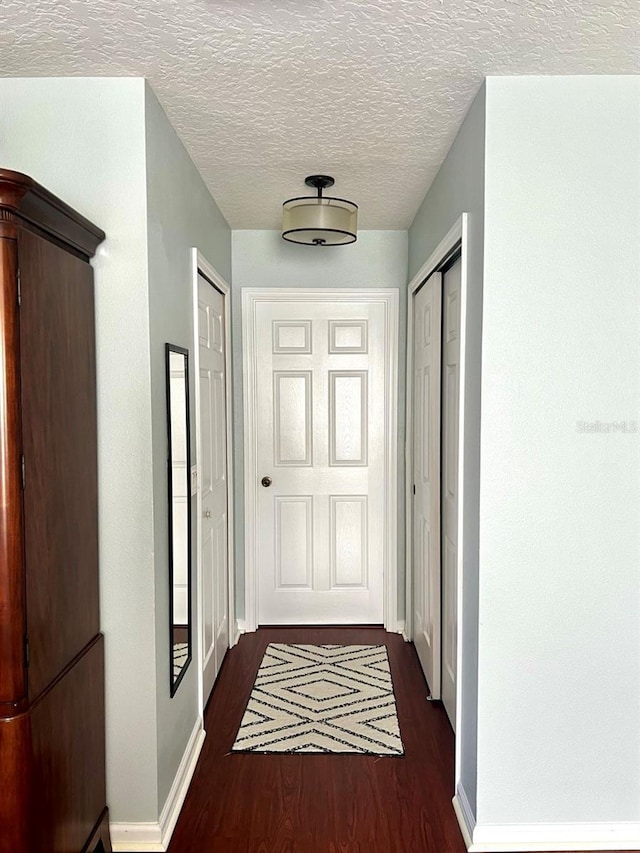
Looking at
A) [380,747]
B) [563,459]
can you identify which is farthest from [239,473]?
[563,459]

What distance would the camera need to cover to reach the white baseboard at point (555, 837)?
7.28 ft

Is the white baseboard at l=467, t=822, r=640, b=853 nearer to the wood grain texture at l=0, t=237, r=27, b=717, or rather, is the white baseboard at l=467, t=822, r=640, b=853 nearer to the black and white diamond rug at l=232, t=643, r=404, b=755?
the black and white diamond rug at l=232, t=643, r=404, b=755

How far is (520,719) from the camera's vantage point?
2229 mm

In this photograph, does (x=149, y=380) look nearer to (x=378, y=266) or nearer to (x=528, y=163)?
(x=528, y=163)

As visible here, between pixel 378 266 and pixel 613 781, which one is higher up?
pixel 378 266

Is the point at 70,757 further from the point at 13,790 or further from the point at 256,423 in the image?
the point at 256,423

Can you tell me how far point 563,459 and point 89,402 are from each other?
1502 millimetres

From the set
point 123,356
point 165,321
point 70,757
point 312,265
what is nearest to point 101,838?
point 70,757

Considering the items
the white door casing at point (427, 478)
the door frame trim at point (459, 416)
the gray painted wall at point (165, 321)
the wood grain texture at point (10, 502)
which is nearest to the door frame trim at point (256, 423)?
the door frame trim at point (459, 416)

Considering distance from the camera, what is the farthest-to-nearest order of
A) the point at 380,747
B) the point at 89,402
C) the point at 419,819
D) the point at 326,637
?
the point at 326,637
the point at 380,747
the point at 419,819
the point at 89,402

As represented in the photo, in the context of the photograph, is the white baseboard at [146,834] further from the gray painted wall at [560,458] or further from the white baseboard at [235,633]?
the white baseboard at [235,633]

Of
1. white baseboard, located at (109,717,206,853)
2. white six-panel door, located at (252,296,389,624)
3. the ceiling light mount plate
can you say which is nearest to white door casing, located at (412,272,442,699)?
white six-panel door, located at (252,296,389,624)

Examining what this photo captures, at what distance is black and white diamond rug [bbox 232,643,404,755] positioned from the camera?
2938mm

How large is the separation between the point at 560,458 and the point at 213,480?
1909mm
